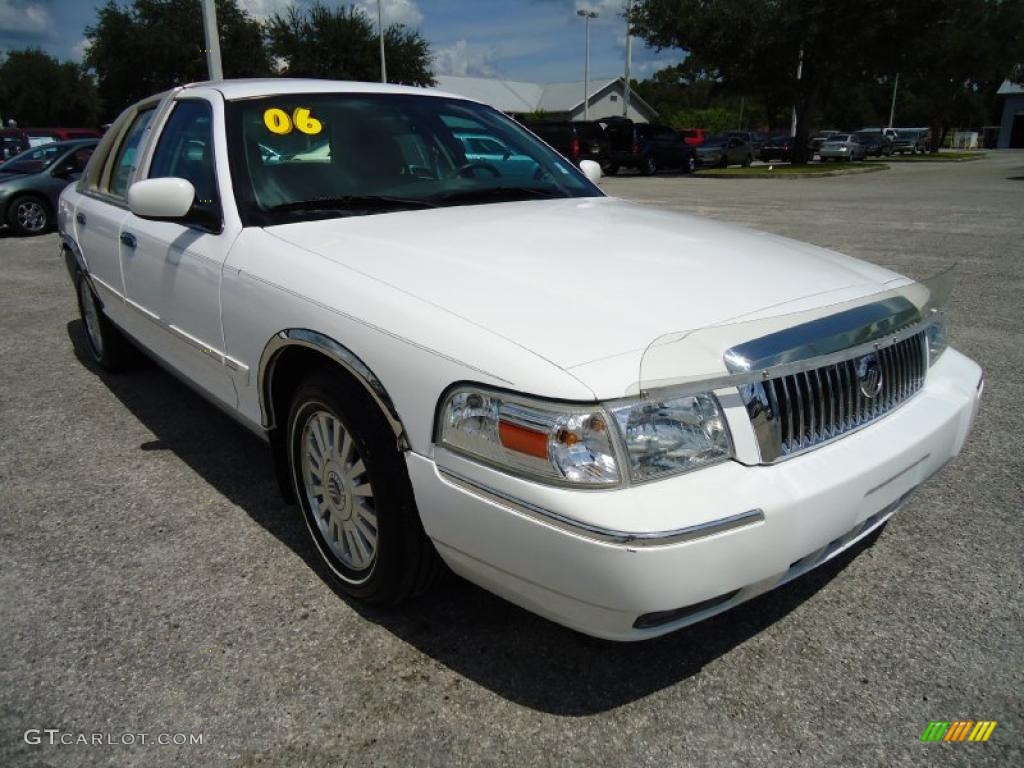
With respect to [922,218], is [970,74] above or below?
above

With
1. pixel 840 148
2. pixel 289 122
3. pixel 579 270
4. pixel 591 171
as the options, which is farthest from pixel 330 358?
pixel 840 148

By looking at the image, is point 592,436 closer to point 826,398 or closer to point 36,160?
point 826,398

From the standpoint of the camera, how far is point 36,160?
42.0 ft

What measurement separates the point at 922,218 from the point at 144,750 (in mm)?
13377

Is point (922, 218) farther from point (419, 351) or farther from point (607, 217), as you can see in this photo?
point (419, 351)

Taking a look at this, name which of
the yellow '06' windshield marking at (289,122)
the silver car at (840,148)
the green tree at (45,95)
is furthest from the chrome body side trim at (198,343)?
the green tree at (45,95)

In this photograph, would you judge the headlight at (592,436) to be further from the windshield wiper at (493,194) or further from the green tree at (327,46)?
the green tree at (327,46)

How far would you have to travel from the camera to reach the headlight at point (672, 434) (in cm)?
173

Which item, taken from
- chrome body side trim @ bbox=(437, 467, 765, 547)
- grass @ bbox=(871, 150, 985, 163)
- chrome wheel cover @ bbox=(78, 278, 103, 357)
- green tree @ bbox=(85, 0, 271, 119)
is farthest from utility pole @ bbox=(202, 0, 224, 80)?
grass @ bbox=(871, 150, 985, 163)

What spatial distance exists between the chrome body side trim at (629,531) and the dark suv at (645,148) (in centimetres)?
2630

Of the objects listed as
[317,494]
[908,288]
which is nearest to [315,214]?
[317,494]

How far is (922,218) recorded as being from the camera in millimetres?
12406

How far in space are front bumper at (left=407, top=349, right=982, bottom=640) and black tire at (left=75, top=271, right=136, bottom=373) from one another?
11.5 feet

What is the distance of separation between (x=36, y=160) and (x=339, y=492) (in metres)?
13.3
